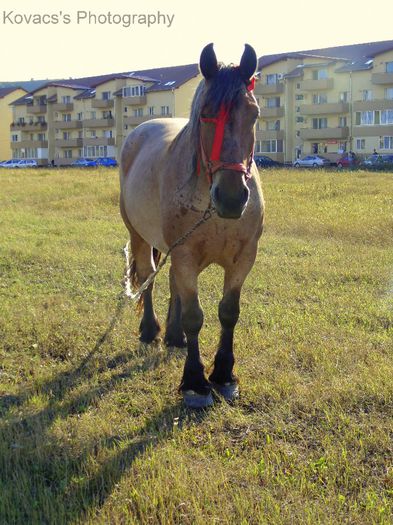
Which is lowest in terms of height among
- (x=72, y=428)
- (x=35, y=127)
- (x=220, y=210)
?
(x=72, y=428)

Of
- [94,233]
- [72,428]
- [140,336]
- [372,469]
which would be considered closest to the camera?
[372,469]

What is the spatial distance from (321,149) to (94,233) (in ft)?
153

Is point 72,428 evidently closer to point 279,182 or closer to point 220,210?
point 220,210

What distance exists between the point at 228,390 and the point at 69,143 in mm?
69890

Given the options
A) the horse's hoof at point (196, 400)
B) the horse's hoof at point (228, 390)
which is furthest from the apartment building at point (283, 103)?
the horse's hoof at point (196, 400)

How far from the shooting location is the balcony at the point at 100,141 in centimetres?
6756

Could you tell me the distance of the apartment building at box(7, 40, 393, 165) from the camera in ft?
172

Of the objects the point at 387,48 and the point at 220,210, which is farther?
the point at 387,48

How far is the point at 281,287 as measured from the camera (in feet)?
24.7

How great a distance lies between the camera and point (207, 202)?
4.20 meters

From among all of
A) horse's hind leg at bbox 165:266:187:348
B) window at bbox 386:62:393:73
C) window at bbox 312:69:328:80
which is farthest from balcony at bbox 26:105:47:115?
horse's hind leg at bbox 165:266:187:348

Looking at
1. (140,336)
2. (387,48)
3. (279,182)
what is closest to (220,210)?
(140,336)

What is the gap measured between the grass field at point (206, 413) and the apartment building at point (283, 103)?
40776mm

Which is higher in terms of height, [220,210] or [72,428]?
[220,210]
